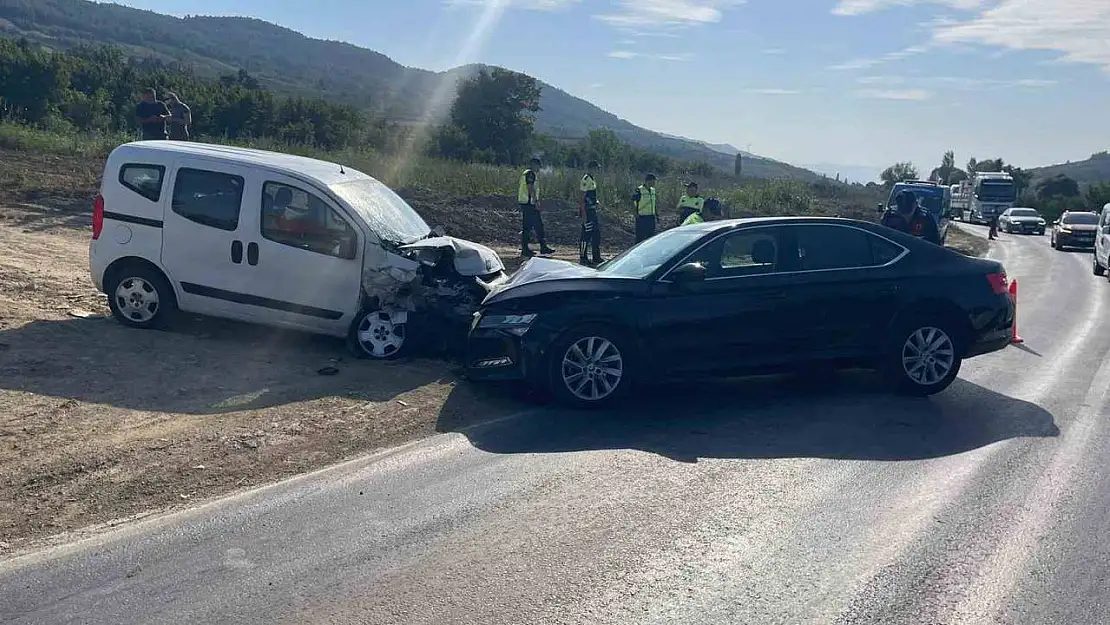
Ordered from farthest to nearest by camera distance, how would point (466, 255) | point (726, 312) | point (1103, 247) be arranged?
point (1103, 247)
point (466, 255)
point (726, 312)

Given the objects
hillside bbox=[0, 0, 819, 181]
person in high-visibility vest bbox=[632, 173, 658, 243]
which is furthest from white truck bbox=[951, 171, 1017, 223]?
hillside bbox=[0, 0, 819, 181]

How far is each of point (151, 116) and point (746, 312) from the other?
13189mm

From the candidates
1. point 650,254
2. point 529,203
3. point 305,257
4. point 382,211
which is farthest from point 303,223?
point 529,203

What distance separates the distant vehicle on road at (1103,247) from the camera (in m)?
22.8

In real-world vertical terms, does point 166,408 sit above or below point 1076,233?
below

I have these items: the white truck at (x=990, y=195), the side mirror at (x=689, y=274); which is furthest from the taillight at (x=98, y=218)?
the white truck at (x=990, y=195)

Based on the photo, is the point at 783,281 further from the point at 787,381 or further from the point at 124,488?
the point at 124,488

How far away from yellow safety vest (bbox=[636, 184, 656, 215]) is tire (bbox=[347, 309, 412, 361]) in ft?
32.8

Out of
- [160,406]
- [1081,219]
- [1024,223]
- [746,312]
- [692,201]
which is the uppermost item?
[1081,219]

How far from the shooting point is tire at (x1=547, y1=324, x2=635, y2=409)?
25.4 ft

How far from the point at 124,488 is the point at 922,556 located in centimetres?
462

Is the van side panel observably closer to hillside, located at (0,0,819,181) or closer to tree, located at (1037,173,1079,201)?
tree, located at (1037,173,1079,201)

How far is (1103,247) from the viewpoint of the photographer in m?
23.1

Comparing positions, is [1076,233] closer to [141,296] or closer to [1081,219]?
[1081,219]
